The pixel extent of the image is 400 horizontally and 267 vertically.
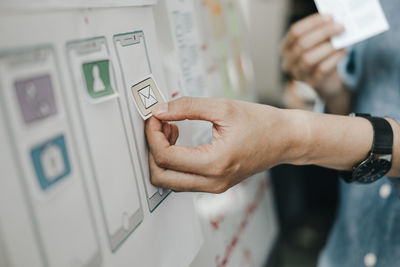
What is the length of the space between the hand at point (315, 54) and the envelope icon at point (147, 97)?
0.45 meters

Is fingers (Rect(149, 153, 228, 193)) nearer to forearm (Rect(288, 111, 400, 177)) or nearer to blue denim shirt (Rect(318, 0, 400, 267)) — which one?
forearm (Rect(288, 111, 400, 177))

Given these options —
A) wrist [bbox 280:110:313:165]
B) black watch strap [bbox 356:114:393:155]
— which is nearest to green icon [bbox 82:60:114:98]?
wrist [bbox 280:110:313:165]

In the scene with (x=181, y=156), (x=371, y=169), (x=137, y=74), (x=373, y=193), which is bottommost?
(x=373, y=193)

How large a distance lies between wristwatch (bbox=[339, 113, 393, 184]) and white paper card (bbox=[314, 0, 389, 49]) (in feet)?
0.69

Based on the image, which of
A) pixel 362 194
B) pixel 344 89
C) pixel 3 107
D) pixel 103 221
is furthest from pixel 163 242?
→ pixel 344 89

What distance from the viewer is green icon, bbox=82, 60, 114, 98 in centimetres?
36

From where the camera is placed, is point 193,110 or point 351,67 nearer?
point 193,110

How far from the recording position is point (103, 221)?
38 cm

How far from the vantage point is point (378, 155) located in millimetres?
550

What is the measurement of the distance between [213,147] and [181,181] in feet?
0.18

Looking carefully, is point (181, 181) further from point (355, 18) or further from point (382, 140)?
point (355, 18)

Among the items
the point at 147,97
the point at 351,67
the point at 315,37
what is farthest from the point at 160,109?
the point at 351,67

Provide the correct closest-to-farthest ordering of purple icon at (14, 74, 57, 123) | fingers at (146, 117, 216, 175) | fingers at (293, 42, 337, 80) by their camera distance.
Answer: purple icon at (14, 74, 57, 123) → fingers at (146, 117, 216, 175) → fingers at (293, 42, 337, 80)

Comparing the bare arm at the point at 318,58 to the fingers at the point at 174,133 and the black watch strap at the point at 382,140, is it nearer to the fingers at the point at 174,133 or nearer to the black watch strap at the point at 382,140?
the black watch strap at the point at 382,140
